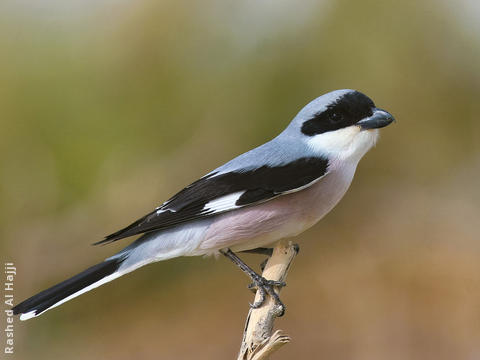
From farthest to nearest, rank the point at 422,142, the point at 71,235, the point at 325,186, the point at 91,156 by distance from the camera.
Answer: the point at 422,142, the point at 91,156, the point at 71,235, the point at 325,186

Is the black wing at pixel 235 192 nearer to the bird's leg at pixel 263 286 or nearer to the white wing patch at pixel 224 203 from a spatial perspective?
the white wing patch at pixel 224 203

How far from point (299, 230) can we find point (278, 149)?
309mm

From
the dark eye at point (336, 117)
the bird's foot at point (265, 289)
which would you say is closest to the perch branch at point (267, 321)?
the bird's foot at point (265, 289)

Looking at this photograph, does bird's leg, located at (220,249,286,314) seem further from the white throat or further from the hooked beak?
the hooked beak

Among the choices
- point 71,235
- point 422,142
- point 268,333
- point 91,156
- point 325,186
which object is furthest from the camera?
point 422,142

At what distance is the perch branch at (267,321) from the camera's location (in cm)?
179

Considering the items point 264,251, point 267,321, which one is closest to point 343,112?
point 264,251

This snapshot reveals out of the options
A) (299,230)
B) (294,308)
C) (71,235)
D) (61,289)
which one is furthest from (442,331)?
(61,289)

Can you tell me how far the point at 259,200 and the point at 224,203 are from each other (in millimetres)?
125

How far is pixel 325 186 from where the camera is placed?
81.8 inches

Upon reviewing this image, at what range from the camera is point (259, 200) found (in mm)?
2016

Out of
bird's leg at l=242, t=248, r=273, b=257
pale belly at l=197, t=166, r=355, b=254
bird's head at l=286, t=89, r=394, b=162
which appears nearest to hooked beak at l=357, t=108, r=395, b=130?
bird's head at l=286, t=89, r=394, b=162

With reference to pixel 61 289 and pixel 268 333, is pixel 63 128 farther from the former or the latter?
pixel 268 333

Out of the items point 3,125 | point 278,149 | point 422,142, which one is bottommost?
point 278,149
